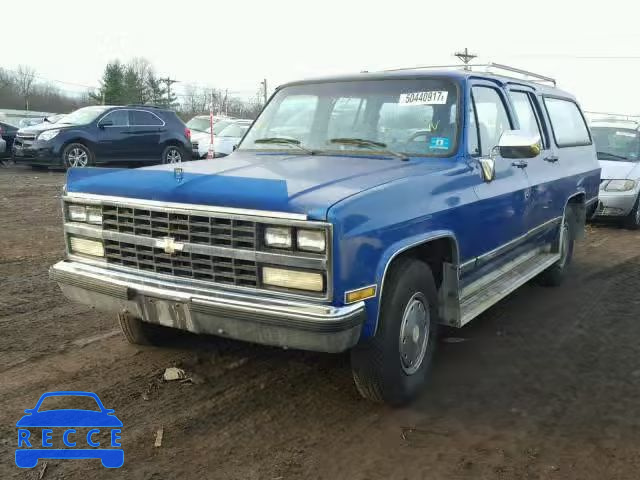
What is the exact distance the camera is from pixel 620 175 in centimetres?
1006

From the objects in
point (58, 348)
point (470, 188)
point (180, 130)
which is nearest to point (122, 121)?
point (180, 130)

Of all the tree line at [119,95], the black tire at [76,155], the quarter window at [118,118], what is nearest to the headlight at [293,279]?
the black tire at [76,155]

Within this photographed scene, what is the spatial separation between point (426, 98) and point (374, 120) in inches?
15.3

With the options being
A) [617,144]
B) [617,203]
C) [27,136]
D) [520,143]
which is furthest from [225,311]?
[27,136]

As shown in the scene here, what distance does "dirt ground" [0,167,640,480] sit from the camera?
2.96 m

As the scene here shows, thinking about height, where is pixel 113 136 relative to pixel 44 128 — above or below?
below

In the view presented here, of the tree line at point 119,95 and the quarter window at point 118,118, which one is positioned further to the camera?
the tree line at point 119,95

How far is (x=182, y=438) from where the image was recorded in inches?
124

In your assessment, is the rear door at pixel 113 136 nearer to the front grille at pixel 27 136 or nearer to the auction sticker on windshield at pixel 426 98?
the front grille at pixel 27 136

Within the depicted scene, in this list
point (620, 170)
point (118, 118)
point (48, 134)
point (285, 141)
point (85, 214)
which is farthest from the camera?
point (118, 118)

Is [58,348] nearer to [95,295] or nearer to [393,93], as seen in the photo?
[95,295]

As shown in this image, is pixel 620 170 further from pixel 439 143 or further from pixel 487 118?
pixel 439 143

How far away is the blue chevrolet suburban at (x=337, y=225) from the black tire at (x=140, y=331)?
1 centimetres

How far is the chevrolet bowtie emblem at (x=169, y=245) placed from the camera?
10.8ft
